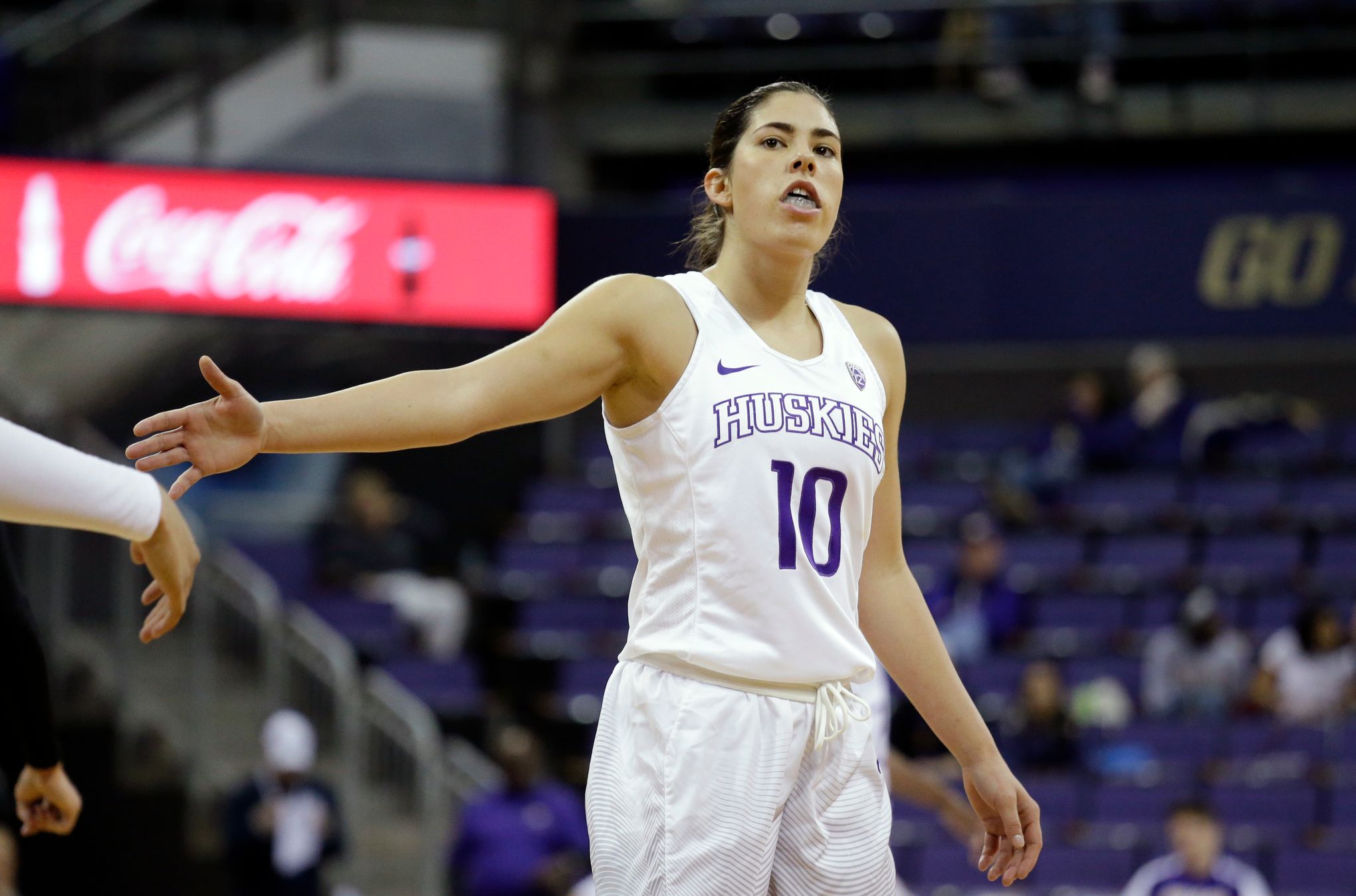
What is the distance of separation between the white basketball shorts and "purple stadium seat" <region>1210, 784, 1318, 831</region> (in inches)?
266

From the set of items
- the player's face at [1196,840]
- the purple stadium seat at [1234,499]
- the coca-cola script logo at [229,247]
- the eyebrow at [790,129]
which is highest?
the coca-cola script logo at [229,247]

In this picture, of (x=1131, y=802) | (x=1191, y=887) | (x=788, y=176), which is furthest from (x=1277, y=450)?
(x=788, y=176)

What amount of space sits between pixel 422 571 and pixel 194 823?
2459mm

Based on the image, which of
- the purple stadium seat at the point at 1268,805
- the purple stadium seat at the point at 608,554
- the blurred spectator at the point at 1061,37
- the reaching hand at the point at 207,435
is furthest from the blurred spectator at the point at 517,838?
the blurred spectator at the point at 1061,37

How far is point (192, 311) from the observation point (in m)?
11.3

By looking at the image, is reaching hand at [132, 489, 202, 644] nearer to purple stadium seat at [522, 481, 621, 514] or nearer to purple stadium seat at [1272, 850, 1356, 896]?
purple stadium seat at [1272, 850, 1356, 896]

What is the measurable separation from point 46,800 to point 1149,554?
9288mm

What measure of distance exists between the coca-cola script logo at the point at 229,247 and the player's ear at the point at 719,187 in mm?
8550

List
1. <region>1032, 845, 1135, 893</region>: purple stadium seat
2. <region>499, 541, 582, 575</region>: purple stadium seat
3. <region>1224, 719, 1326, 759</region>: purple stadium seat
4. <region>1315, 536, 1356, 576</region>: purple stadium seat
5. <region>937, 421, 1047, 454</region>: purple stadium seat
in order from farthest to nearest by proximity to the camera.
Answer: <region>937, 421, 1047, 454</region>: purple stadium seat < <region>499, 541, 582, 575</region>: purple stadium seat < <region>1315, 536, 1356, 576</region>: purple stadium seat < <region>1224, 719, 1326, 759</region>: purple stadium seat < <region>1032, 845, 1135, 893</region>: purple stadium seat

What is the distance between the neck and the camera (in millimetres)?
3039

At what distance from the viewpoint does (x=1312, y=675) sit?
32.9 feet

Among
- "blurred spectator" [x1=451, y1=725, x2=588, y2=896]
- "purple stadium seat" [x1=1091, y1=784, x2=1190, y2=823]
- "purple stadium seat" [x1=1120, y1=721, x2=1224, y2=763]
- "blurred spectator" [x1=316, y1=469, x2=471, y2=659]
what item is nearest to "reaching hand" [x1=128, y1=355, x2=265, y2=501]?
"blurred spectator" [x1=451, y1=725, x2=588, y2=896]

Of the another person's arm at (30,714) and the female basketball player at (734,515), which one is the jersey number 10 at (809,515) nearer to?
the female basketball player at (734,515)

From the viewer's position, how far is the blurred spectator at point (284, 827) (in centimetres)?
908
